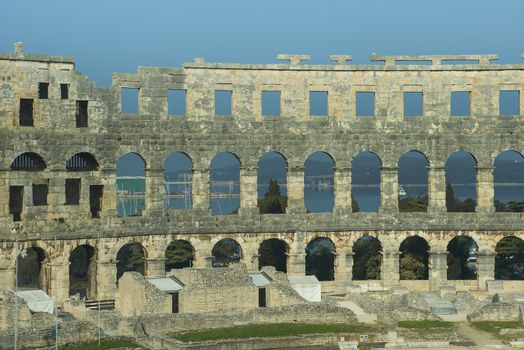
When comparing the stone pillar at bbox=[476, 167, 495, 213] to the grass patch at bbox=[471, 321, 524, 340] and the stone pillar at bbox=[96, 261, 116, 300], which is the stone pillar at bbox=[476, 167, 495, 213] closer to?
the grass patch at bbox=[471, 321, 524, 340]

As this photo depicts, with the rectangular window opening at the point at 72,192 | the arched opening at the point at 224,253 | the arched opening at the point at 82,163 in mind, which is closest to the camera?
the arched opening at the point at 82,163

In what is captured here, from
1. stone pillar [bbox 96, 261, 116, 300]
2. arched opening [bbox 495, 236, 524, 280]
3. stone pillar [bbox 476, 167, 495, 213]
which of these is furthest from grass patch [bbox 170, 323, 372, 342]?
arched opening [bbox 495, 236, 524, 280]

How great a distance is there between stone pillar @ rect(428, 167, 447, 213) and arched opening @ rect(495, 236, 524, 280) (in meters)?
9.78

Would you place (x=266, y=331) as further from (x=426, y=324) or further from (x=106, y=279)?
(x=106, y=279)

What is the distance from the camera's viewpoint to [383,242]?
70.1 metres

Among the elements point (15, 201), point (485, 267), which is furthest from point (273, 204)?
point (15, 201)

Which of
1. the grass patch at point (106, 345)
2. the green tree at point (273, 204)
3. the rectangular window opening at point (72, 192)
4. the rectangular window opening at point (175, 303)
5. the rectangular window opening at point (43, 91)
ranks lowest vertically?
the grass patch at point (106, 345)

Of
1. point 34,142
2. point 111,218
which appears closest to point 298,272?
point 111,218

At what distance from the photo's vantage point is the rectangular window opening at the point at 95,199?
225 feet

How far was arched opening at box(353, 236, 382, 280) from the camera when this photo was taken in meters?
77.1

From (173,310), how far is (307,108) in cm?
1653

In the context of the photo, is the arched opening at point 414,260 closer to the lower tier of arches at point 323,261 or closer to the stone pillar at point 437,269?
the lower tier of arches at point 323,261

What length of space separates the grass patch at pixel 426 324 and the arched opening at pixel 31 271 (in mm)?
18285

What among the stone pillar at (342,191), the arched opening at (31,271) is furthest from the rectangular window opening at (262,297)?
the arched opening at (31,271)
